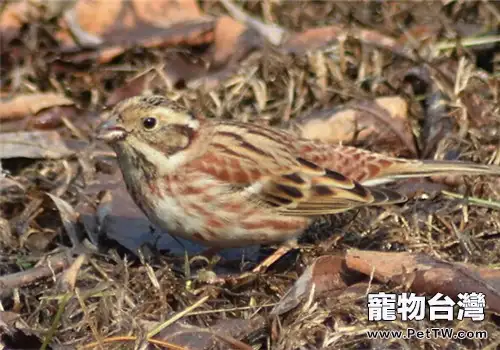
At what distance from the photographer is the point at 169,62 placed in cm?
602

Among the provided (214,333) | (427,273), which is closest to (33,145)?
(214,333)

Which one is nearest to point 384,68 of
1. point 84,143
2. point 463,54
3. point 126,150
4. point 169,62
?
point 463,54

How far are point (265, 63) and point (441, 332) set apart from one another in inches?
93.6

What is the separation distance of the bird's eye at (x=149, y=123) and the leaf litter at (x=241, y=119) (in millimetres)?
526

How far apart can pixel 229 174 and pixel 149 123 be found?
0.38 m

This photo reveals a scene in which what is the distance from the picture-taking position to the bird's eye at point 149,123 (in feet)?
13.9

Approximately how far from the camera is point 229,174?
4.36m

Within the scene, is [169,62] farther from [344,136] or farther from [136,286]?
[136,286]

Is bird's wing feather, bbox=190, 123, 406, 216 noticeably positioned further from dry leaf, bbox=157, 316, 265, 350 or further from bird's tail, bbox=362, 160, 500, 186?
dry leaf, bbox=157, 316, 265, 350

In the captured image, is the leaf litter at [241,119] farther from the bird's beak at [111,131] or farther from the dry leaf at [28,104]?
the bird's beak at [111,131]

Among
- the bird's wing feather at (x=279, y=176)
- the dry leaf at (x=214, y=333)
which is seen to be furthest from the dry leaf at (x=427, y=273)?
the dry leaf at (x=214, y=333)

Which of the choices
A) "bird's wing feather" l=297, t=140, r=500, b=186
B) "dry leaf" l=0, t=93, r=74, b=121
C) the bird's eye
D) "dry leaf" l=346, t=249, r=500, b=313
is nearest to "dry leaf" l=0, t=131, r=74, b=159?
"dry leaf" l=0, t=93, r=74, b=121

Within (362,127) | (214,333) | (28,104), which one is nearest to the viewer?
(214,333)

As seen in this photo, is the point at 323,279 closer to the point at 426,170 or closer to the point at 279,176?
the point at 279,176
